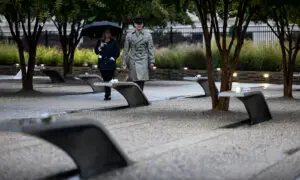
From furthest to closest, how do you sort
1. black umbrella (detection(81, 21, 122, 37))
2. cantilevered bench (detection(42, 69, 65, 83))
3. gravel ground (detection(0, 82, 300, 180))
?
cantilevered bench (detection(42, 69, 65, 83))
black umbrella (detection(81, 21, 122, 37))
gravel ground (detection(0, 82, 300, 180))

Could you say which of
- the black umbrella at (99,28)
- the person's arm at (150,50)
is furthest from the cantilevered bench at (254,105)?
the black umbrella at (99,28)

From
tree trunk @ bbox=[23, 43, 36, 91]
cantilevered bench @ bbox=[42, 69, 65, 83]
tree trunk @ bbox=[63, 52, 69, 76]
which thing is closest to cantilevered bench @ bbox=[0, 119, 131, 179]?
tree trunk @ bbox=[23, 43, 36, 91]

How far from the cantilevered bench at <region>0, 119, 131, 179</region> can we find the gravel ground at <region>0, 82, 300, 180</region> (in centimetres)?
18

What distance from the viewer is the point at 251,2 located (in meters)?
16.1

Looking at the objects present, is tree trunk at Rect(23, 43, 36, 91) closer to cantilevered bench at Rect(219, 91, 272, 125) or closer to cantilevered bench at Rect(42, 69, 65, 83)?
cantilevered bench at Rect(42, 69, 65, 83)

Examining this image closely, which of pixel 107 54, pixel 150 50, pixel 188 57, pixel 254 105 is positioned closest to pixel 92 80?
pixel 107 54

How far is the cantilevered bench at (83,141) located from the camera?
25.2 ft

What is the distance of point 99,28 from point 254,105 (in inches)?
418

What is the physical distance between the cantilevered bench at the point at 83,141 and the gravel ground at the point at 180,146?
0.18 m

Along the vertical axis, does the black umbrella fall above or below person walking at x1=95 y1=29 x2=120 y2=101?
above

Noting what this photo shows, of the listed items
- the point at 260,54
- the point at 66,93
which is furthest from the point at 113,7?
the point at 260,54

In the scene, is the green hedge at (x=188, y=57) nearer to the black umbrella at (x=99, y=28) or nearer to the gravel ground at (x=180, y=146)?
the black umbrella at (x=99, y=28)

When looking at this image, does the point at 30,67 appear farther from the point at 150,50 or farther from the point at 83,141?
the point at 83,141

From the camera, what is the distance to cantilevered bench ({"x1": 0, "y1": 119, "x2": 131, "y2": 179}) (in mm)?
7672
